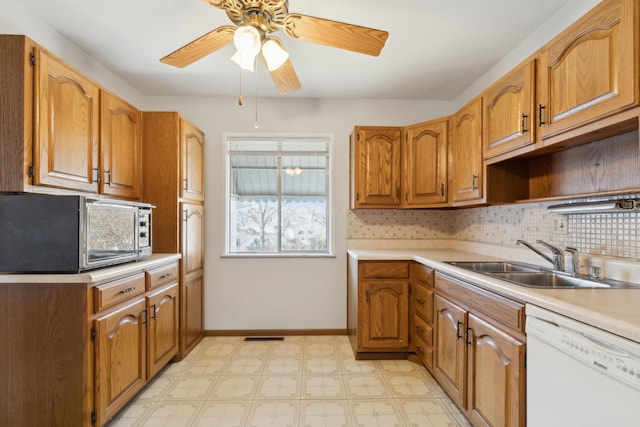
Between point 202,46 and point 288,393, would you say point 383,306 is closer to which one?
point 288,393

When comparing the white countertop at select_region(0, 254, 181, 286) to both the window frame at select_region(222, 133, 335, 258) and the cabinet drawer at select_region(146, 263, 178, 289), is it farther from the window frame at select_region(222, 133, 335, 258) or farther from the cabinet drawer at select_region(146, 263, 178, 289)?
the window frame at select_region(222, 133, 335, 258)

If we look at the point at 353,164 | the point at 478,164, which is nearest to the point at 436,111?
the point at 353,164

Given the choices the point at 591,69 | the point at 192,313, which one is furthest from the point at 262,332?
the point at 591,69

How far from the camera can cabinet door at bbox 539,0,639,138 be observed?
3.69 feet

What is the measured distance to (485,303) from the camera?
5.15 ft

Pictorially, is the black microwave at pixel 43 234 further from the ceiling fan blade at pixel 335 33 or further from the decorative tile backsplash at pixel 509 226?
the decorative tile backsplash at pixel 509 226

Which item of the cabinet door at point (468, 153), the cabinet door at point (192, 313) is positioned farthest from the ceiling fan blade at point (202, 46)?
the cabinet door at point (192, 313)

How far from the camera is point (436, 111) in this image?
3320 millimetres

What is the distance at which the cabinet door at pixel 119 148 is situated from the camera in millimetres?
2068

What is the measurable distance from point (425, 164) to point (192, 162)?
214cm

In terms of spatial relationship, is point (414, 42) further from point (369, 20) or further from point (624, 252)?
point (624, 252)

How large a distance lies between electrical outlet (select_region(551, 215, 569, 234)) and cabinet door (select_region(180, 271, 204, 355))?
282 cm

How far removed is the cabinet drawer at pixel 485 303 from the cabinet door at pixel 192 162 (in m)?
2.22

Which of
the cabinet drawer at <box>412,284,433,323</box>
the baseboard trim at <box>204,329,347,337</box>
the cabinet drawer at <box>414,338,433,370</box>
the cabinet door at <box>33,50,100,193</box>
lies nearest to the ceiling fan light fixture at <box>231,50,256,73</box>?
the cabinet door at <box>33,50,100,193</box>
